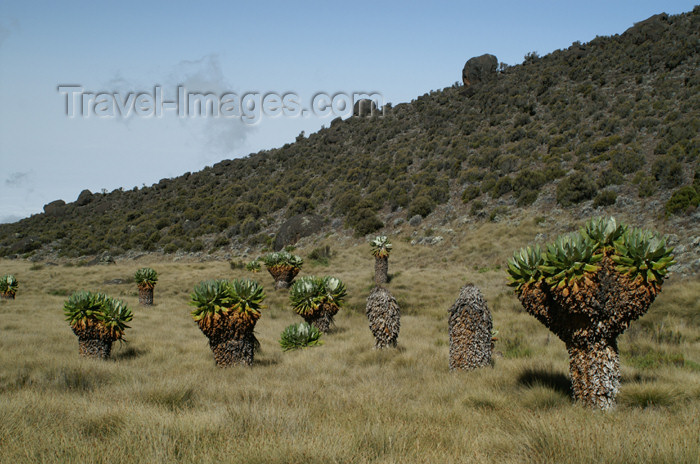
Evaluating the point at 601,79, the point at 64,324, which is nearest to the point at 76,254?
the point at 64,324

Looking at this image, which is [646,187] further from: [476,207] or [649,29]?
[649,29]

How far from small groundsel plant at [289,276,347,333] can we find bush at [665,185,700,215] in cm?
1755

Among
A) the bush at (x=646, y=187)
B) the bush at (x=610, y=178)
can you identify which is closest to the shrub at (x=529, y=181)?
the bush at (x=610, y=178)

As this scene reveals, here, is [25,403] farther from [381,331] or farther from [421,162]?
[421,162]

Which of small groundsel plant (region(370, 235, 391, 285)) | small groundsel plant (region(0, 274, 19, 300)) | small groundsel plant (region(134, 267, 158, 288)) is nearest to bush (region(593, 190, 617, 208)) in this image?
small groundsel plant (region(370, 235, 391, 285))

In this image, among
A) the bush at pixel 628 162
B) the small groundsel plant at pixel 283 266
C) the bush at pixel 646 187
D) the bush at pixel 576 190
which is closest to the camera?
the small groundsel plant at pixel 283 266

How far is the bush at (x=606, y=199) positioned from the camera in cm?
2377

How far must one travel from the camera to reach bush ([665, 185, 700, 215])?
18.7m

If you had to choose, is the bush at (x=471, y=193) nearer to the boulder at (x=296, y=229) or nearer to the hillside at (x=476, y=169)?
the hillside at (x=476, y=169)

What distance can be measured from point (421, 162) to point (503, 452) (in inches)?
1715

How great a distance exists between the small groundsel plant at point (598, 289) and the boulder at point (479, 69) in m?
61.5

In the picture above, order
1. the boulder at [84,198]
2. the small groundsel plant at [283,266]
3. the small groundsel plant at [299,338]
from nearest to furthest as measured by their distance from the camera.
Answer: the small groundsel plant at [299,338], the small groundsel plant at [283,266], the boulder at [84,198]

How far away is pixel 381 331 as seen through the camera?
34.0ft

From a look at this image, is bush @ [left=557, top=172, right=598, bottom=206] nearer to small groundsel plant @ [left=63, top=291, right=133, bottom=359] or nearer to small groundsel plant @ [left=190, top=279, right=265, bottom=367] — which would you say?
small groundsel plant @ [left=190, top=279, right=265, bottom=367]
